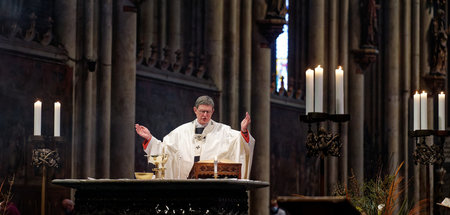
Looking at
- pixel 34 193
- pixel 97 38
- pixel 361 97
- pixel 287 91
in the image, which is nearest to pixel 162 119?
pixel 97 38

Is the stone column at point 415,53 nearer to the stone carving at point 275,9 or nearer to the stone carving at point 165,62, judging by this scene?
the stone carving at point 275,9

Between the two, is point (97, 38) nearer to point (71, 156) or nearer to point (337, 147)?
point (71, 156)

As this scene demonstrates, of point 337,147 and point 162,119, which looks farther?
point 162,119

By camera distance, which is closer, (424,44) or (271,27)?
(271,27)

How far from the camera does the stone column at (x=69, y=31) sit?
1352cm

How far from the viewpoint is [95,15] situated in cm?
1402

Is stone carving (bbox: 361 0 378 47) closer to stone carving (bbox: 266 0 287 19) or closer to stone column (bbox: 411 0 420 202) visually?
stone column (bbox: 411 0 420 202)

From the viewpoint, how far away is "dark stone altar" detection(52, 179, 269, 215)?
5.84m

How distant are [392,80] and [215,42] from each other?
9118mm

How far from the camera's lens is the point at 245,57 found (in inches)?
740

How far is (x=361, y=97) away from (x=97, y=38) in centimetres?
1139

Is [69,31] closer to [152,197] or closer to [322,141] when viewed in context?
[322,141]

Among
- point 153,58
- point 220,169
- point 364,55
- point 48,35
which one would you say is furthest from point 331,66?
point 220,169

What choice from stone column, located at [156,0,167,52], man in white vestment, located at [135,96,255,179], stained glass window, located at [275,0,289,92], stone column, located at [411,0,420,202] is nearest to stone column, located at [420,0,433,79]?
stone column, located at [411,0,420,202]
